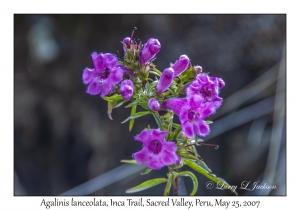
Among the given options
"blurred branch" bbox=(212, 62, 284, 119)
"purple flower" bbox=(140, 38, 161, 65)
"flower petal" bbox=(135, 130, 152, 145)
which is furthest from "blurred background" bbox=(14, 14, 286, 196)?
"flower petal" bbox=(135, 130, 152, 145)

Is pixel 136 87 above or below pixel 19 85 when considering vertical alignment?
below

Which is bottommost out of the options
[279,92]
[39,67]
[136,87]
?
[136,87]

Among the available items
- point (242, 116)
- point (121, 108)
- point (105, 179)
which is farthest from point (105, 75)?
point (242, 116)

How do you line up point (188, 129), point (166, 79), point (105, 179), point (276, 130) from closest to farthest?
point (188, 129), point (166, 79), point (276, 130), point (105, 179)

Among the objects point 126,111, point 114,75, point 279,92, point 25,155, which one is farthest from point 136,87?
point 25,155

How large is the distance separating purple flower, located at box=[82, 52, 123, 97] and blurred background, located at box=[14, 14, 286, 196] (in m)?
2.75

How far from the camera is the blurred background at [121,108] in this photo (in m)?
4.97

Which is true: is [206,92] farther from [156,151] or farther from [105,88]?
[105,88]

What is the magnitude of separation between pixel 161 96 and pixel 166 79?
13 cm

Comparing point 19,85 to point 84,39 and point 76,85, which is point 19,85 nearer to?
point 76,85

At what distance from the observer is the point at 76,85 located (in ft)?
16.9

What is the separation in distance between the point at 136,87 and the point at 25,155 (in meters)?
3.79

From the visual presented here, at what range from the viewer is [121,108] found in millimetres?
4984

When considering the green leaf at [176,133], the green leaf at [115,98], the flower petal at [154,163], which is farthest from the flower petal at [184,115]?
the green leaf at [115,98]
